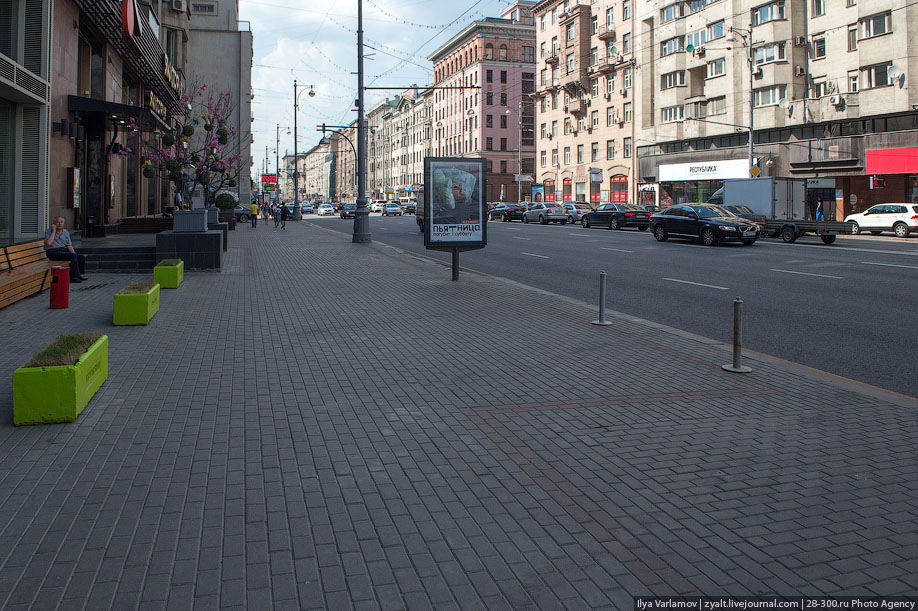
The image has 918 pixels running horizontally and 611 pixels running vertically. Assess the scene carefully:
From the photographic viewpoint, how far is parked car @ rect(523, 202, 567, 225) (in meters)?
51.2

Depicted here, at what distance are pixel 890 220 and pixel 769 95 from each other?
16.0 meters

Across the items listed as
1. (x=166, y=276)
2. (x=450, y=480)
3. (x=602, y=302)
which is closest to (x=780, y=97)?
(x=602, y=302)

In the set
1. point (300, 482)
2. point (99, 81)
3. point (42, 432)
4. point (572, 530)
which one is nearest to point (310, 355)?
point (42, 432)

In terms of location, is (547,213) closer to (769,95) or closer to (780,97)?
(769,95)

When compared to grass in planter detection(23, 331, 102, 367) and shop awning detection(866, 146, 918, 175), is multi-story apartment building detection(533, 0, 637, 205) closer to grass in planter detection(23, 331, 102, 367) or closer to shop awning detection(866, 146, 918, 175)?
shop awning detection(866, 146, 918, 175)

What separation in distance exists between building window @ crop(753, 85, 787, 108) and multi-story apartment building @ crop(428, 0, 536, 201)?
1855 inches

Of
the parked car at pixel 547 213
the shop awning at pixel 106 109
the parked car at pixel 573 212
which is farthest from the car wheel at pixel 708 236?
the parked car at pixel 573 212

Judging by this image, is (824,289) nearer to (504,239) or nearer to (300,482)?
(300,482)

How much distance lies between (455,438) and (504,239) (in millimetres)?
26662

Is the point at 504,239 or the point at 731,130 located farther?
the point at 731,130

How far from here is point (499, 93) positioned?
324 ft

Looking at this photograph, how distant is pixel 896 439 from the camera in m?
5.70

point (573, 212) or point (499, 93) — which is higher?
point (499, 93)

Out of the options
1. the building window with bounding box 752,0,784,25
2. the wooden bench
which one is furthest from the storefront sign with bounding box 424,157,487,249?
the building window with bounding box 752,0,784,25
